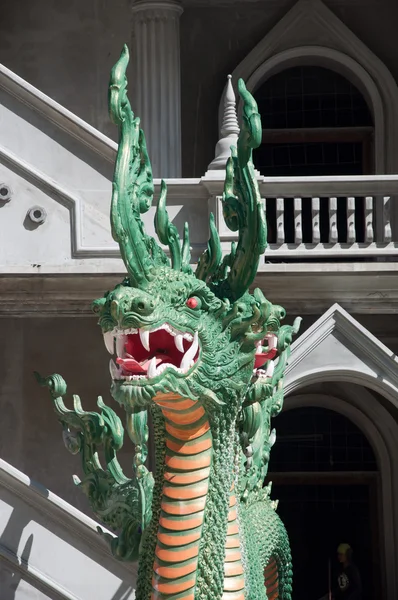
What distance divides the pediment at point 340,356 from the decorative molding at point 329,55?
3283 mm

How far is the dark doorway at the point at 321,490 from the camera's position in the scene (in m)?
18.7

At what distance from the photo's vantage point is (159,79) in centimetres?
1773

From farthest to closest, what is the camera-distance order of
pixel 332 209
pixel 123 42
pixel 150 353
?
1. pixel 123 42
2. pixel 332 209
3. pixel 150 353

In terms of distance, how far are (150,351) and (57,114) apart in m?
5.47

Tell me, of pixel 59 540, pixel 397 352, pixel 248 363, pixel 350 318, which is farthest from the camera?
A: pixel 397 352

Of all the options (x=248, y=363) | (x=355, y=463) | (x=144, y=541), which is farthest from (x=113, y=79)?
(x=355, y=463)

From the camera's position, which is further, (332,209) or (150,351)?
(332,209)

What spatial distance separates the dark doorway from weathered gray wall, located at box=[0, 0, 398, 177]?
2830 mm

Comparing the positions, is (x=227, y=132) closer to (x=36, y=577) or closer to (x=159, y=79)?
(x=159, y=79)

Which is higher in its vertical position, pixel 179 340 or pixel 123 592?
pixel 179 340

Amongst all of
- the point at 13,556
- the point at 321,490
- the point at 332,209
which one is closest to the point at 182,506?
the point at 13,556

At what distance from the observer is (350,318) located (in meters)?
15.5

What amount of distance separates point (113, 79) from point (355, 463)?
8.44 m

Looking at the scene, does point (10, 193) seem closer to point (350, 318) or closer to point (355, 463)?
point (350, 318)
